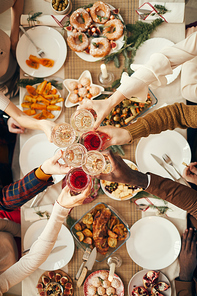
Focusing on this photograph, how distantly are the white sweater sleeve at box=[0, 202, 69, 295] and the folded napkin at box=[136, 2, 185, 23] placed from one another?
1.50m

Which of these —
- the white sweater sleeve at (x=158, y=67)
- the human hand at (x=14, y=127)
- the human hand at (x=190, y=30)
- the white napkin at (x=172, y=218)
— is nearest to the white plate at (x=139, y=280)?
the white napkin at (x=172, y=218)

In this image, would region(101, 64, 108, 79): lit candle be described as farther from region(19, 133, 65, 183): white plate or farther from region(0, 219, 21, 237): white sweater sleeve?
region(0, 219, 21, 237): white sweater sleeve

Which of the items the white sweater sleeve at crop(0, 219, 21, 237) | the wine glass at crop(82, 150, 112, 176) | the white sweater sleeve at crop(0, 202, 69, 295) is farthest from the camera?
the white sweater sleeve at crop(0, 219, 21, 237)

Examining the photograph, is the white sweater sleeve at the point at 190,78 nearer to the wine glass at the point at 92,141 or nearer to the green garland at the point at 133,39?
the green garland at the point at 133,39

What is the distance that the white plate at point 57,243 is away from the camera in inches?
61.6

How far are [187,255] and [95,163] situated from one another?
1.00 m

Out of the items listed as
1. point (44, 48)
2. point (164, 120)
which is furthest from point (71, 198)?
point (44, 48)

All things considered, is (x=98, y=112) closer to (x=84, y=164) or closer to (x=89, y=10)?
(x=84, y=164)

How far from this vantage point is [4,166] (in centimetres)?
188

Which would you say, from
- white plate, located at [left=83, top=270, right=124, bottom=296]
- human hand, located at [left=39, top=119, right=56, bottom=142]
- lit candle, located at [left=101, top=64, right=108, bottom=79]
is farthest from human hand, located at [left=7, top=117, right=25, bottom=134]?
white plate, located at [left=83, top=270, right=124, bottom=296]

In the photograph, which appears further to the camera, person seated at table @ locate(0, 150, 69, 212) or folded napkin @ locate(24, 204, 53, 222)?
folded napkin @ locate(24, 204, 53, 222)

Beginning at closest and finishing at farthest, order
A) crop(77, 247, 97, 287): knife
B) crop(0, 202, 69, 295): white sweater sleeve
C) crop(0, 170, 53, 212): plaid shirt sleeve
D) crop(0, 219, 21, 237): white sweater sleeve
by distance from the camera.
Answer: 1. crop(0, 202, 69, 295): white sweater sleeve
2. crop(0, 170, 53, 212): plaid shirt sleeve
3. crop(77, 247, 97, 287): knife
4. crop(0, 219, 21, 237): white sweater sleeve

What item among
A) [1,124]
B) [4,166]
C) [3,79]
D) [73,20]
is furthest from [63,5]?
[4,166]

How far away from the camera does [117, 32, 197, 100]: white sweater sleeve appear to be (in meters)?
1.24
